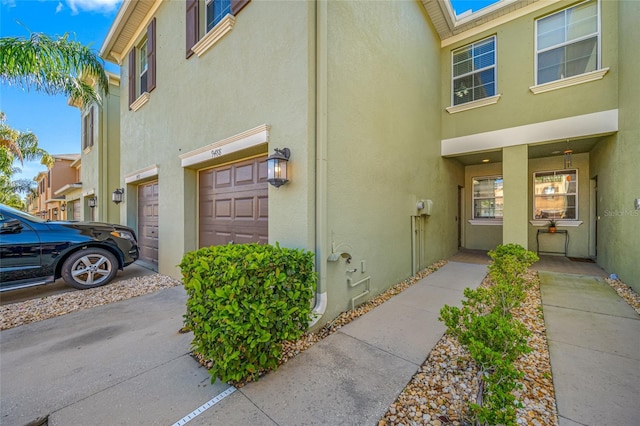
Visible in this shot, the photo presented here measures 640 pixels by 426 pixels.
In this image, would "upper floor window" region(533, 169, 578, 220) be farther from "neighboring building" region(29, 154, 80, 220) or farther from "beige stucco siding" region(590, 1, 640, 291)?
"neighboring building" region(29, 154, 80, 220)

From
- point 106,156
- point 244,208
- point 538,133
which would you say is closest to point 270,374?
point 244,208

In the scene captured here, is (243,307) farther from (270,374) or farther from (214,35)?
(214,35)

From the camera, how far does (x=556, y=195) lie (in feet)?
23.8

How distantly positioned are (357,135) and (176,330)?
3.42 meters

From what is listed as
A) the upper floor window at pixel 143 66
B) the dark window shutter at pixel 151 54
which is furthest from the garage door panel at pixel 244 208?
the upper floor window at pixel 143 66

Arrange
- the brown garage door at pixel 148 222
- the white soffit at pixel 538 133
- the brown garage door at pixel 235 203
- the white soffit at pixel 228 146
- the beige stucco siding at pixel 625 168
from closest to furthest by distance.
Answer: the white soffit at pixel 228 146 < the brown garage door at pixel 235 203 < the beige stucco siding at pixel 625 168 < the white soffit at pixel 538 133 < the brown garage door at pixel 148 222

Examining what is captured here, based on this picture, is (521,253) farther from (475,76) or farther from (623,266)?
(475,76)

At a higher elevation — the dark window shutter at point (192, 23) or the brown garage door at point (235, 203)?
the dark window shutter at point (192, 23)

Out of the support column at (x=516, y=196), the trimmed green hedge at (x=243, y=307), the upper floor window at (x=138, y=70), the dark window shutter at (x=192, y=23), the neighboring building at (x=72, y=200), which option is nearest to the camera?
the trimmed green hedge at (x=243, y=307)

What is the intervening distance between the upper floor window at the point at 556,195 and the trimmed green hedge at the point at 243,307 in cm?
831

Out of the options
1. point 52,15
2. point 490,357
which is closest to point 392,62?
point 490,357

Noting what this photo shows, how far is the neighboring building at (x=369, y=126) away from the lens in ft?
10.5

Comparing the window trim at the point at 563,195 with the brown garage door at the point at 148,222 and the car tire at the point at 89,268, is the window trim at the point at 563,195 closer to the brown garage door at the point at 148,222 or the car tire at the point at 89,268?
the brown garage door at the point at 148,222

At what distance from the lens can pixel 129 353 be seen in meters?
2.59
